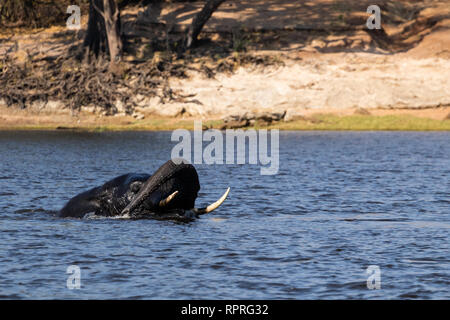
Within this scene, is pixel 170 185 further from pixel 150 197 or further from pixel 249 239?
pixel 249 239

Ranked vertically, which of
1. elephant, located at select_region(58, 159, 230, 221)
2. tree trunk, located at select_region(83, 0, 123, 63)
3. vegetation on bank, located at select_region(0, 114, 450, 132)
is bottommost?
vegetation on bank, located at select_region(0, 114, 450, 132)

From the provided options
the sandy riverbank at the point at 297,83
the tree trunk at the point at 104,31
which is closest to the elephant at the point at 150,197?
the sandy riverbank at the point at 297,83

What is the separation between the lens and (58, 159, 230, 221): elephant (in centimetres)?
1761

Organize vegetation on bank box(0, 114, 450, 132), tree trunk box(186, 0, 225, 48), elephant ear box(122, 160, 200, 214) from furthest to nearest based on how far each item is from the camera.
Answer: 1. tree trunk box(186, 0, 225, 48)
2. vegetation on bank box(0, 114, 450, 132)
3. elephant ear box(122, 160, 200, 214)

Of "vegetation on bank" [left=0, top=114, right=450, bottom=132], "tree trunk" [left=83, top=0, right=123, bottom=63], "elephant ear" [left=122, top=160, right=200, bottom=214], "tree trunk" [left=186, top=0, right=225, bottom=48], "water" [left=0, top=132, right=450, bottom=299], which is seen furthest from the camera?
"tree trunk" [left=186, top=0, right=225, bottom=48]

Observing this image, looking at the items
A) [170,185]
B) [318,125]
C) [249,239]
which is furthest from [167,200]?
[318,125]

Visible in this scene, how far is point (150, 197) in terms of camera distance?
18.0m

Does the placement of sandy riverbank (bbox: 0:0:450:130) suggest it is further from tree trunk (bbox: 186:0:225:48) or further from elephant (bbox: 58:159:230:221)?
elephant (bbox: 58:159:230:221)

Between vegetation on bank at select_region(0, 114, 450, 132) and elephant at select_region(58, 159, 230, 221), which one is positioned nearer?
elephant at select_region(58, 159, 230, 221)

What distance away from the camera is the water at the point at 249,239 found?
44.9 feet

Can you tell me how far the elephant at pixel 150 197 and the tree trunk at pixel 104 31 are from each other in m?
34.1

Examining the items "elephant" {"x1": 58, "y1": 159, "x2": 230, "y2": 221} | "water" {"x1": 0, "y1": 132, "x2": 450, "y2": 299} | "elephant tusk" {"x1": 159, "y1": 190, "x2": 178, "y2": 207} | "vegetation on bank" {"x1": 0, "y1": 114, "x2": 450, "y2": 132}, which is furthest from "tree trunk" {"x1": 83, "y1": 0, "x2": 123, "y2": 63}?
"elephant tusk" {"x1": 159, "y1": 190, "x2": 178, "y2": 207}

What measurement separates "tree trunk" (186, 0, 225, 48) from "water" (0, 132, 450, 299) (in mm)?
23688

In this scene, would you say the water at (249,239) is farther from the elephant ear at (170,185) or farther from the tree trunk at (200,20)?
the tree trunk at (200,20)
